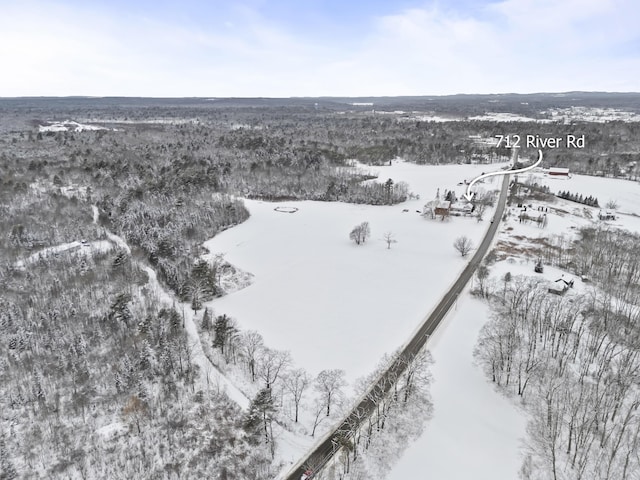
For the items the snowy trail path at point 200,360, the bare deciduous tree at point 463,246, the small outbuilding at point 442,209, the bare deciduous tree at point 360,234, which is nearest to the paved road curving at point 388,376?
the bare deciduous tree at point 463,246

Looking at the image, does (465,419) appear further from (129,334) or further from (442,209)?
(442,209)

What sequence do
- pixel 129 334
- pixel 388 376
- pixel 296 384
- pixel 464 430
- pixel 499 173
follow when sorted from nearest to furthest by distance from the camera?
pixel 464 430, pixel 296 384, pixel 388 376, pixel 129 334, pixel 499 173

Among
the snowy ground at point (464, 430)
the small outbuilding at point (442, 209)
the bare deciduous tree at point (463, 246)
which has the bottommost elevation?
the snowy ground at point (464, 430)

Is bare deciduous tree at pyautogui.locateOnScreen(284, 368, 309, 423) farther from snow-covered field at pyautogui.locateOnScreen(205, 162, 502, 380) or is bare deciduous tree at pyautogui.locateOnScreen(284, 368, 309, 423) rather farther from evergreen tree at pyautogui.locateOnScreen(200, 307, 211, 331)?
evergreen tree at pyautogui.locateOnScreen(200, 307, 211, 331)

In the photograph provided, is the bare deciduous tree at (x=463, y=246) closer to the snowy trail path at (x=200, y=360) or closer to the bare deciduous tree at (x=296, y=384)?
the bare deciduous tree at (x=296, y=384)

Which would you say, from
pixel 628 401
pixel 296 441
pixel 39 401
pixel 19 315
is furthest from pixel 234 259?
pixel 628 401

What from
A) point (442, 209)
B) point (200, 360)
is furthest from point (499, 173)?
point (200, 360)
